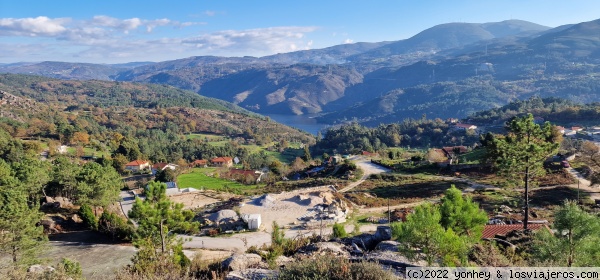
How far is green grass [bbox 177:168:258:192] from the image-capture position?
42.6 m

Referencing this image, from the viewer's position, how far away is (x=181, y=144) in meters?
80.8

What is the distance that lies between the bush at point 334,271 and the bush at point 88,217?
20496 millimetres

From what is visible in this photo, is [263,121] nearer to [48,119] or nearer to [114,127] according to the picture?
[114,127]

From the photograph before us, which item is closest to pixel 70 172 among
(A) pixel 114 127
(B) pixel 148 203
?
(B) pixel 148 203

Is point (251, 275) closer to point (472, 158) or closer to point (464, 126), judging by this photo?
point (472, 158)

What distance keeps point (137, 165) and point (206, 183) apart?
17558mm

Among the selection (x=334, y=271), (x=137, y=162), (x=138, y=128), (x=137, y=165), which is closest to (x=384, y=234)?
(x=334, y=271)

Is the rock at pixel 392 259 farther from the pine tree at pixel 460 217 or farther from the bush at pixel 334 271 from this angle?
the pine tree at pixel 460 217

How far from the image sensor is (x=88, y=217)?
910 inches

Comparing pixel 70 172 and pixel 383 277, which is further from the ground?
pixel 383 277

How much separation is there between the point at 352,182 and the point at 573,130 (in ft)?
181

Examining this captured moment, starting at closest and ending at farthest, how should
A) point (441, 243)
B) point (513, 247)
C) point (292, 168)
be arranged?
point (441, 243) < point (513, 247) < point (292, 168)

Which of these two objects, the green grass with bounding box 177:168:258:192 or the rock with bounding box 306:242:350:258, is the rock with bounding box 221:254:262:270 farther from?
the green grass with bounding box 177:168:258:192

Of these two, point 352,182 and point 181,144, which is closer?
point 352,182
